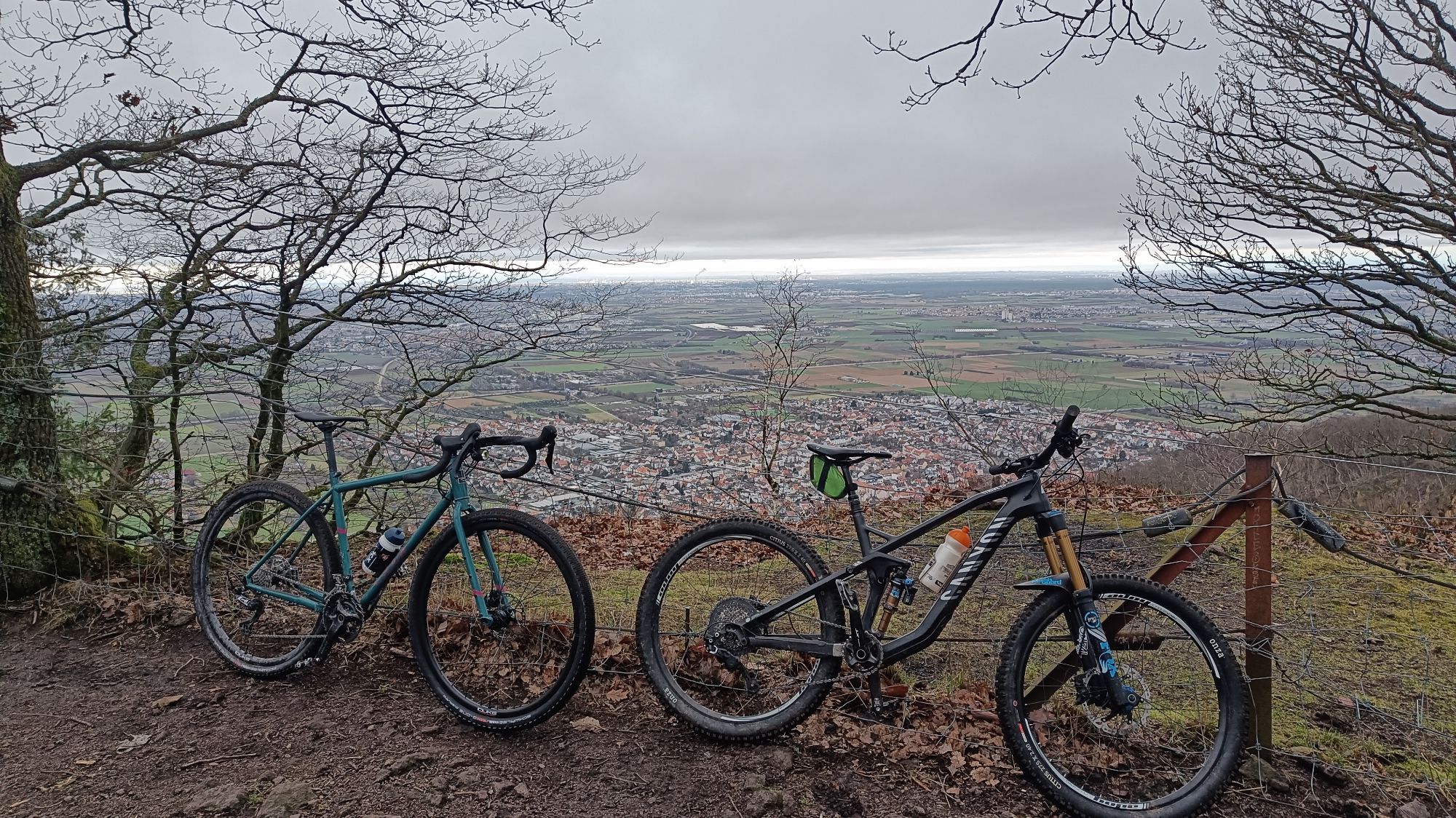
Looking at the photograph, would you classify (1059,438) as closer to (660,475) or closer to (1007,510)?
(1007,510)

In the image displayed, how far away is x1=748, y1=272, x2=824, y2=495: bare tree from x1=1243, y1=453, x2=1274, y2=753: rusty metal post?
556cm

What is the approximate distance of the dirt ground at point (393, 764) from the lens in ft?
8.75

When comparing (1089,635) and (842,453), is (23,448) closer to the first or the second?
(842,453)

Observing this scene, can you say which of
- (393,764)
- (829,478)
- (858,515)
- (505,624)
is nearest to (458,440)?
(505,624)

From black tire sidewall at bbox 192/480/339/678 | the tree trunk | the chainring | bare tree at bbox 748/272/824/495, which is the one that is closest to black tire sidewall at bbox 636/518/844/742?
the chainring

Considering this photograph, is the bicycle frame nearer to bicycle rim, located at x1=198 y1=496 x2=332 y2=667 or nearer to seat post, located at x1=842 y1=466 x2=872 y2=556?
bicycle rim, located at x1=198 y1=496 x2=332 y2=667

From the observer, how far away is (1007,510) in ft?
8.89

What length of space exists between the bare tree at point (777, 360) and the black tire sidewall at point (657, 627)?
515 centimetres

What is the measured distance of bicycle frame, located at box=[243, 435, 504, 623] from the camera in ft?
10.1

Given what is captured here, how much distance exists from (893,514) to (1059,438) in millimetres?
7248

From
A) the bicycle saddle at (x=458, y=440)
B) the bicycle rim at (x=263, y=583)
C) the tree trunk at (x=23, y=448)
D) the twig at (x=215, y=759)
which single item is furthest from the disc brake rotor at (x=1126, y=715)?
the tree trunk at (x=23, y=448)

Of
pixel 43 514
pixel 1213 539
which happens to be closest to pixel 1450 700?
pixel 1213 539

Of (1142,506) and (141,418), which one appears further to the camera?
(1142,506)

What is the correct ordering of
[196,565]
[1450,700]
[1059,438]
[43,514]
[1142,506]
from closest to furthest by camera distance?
[1059,438] → [196,565] → [43,514] → [1450,700] → [1142,506]
